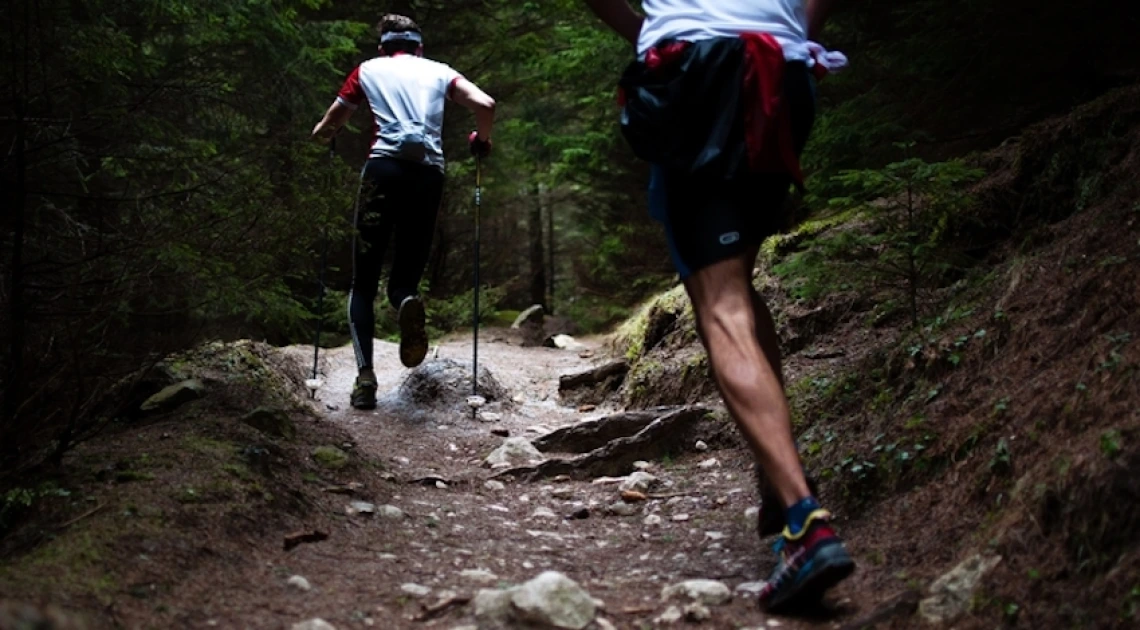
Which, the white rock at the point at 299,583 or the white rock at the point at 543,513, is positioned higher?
the white rock at the point at 299,583

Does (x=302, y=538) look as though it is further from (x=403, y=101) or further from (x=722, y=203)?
(x=403, y=101)

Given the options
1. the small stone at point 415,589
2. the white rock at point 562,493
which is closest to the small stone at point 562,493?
the white rock at point 562,493

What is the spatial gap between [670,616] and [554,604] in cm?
33

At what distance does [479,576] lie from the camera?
286 centimetres

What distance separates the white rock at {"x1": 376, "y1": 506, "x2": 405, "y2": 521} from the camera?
12.2 ft

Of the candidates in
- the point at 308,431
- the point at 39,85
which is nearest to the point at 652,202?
the point at 308,431

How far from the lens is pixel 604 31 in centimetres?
1243

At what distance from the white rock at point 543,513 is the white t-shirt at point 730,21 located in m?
2.10

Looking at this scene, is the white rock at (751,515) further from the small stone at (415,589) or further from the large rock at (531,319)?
the large rock at (531,319)

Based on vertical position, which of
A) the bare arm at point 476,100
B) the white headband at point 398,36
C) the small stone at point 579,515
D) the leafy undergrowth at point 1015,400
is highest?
the white headband at point 398,36

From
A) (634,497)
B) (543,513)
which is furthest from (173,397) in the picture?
(634,497)

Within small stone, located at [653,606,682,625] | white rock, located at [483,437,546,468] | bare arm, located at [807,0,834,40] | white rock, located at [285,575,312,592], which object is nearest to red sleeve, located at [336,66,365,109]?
white rock, located at [483,437,546,468]

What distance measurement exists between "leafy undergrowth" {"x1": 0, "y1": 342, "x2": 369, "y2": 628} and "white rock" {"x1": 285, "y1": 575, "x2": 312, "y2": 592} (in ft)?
0.69

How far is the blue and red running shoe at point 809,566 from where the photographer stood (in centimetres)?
225
